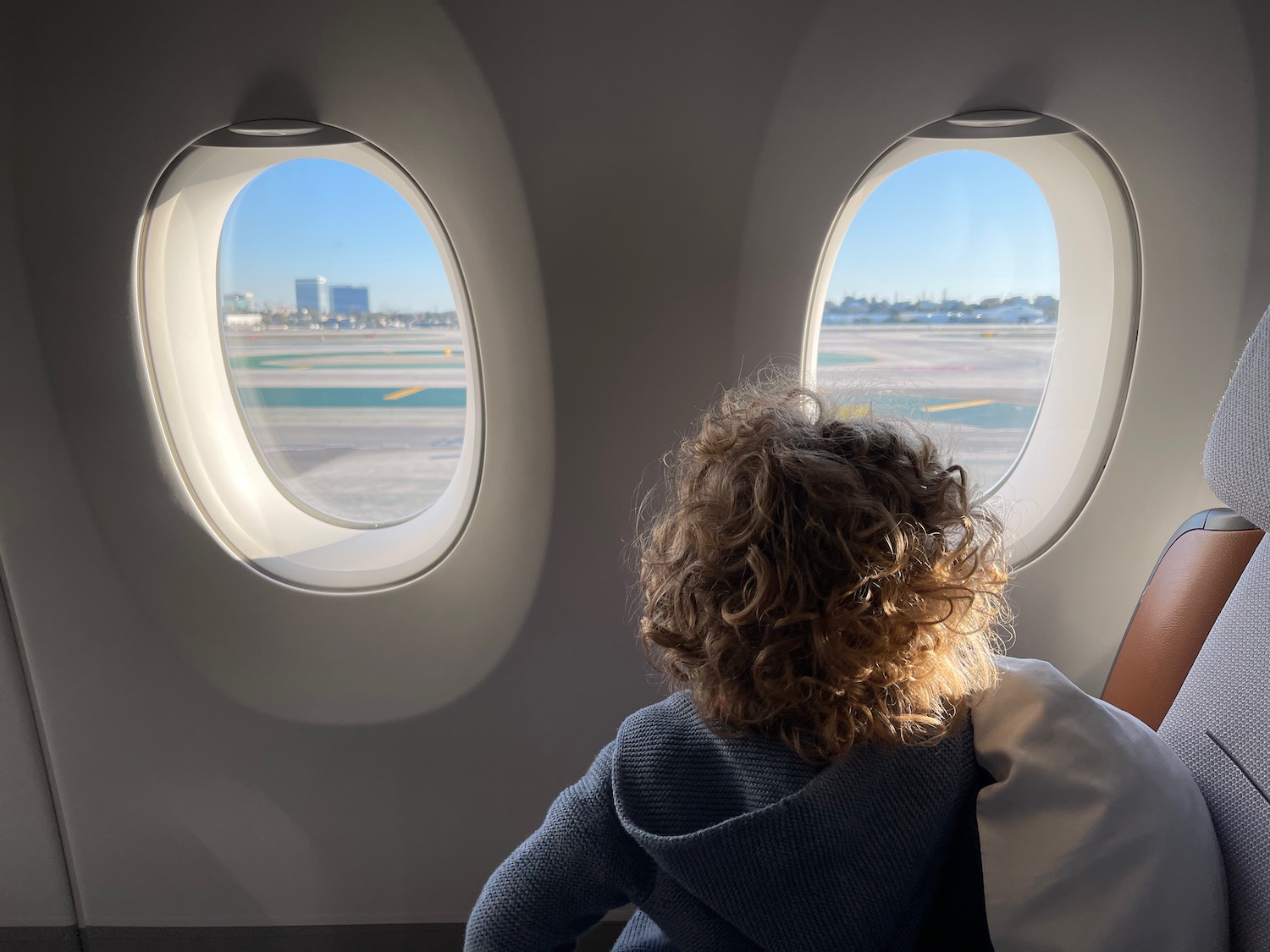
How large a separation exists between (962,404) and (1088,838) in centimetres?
135

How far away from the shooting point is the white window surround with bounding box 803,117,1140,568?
1600 mm

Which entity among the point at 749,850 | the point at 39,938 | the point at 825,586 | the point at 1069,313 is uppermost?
the point at 1069,313

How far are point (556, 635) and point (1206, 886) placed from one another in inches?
50.1

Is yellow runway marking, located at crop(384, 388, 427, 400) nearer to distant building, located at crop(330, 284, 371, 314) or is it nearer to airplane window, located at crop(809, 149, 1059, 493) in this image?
distant building, located at crop(330, 284, 371, 314)

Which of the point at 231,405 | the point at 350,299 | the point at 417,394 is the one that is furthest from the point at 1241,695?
the point at 231,405

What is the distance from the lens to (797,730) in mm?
830

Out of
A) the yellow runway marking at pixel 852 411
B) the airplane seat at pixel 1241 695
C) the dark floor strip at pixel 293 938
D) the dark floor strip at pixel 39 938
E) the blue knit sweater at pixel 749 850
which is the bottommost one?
the dark floor strip at pixel 39 938

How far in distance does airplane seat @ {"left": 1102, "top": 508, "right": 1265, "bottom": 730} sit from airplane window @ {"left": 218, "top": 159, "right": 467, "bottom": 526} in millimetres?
1423

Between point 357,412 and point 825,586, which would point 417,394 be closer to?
point 357,412

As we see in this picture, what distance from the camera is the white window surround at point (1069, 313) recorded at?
1.60m

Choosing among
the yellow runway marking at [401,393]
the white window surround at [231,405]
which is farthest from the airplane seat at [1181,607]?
the yellow runway marking at [401,393]

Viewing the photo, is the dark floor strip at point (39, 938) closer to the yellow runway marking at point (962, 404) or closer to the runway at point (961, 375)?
the runway at point (961, 375)

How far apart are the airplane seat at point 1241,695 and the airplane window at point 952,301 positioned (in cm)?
79

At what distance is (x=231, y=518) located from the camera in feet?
6.03
